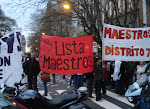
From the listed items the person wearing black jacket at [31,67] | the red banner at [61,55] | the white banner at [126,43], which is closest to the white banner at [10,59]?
the red banner at [61,55]

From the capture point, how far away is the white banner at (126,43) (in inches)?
253

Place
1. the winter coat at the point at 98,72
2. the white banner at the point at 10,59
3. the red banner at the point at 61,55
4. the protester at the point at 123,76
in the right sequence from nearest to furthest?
the white banner at the point at 10,59 < the red banner at the point at 61,55 < the winter coat at the point at 98,72 < the protester at the point at 123,76

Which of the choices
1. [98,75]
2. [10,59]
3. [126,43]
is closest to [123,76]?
[98,75]

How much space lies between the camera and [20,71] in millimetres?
5602

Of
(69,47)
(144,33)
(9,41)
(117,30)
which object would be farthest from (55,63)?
(144,33)

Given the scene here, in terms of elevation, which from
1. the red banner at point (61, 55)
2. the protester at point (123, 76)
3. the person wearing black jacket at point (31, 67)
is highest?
the red banner at point (61, 55)

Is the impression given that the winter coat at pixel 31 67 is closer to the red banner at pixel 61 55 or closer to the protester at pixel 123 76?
the red banner at pixel 61 55

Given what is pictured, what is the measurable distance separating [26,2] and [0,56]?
714 centimetres

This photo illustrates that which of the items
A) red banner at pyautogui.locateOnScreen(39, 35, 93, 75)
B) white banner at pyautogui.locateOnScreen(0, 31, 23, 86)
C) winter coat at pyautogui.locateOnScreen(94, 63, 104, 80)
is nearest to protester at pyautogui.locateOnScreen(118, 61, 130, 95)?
winter coat at pyautogui.locateOnScreen(94, 63, 104, 80)

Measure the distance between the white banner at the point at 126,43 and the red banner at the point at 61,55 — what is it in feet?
3.37

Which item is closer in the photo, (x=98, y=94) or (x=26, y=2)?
(x=98, y=94)

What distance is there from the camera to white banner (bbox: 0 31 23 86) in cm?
545

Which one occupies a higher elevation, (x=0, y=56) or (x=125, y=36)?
(x=125, y=36)

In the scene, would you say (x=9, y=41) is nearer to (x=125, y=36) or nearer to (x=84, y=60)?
(x=84, y=60)
